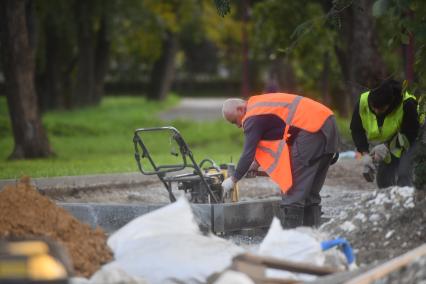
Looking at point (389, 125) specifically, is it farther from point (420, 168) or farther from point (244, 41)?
point (244, 41)

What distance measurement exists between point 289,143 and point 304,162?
0.25m

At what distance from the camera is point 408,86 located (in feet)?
34.0

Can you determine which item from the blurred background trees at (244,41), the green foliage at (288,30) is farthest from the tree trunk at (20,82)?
the green foliage at (288,30)

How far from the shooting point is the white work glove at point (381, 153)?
1080 centimetres

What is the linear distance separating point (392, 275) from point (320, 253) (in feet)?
2.74

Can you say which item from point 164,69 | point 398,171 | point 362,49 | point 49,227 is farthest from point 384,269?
point 164,69

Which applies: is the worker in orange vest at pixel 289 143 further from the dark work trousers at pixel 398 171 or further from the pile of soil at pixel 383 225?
the dark work trousers at pixel 398 171

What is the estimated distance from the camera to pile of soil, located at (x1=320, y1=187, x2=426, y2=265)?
28.2ft

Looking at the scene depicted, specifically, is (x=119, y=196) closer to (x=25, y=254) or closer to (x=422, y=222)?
(x=422, y=222)

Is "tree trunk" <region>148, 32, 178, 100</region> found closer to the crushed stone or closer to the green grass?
the green grass

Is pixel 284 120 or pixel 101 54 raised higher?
pixel 284 120

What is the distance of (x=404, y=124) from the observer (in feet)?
35.5

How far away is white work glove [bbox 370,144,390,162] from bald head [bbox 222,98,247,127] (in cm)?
161

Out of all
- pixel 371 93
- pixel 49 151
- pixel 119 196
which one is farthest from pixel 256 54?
pixel 371 93
